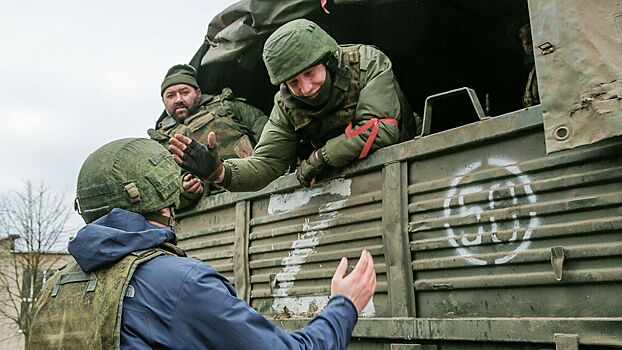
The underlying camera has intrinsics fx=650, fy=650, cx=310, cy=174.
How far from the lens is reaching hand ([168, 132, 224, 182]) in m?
3.37

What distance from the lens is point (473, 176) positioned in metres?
2.67

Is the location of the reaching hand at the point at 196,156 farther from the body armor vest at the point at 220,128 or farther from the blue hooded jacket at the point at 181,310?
the blue hooded jacket at the point at 181,310

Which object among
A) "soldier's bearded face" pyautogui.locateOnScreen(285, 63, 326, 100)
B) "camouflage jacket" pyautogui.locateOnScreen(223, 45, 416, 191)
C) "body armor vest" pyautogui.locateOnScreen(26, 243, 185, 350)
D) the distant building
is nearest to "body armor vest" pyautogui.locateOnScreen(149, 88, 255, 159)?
"camouflage jacket" pyautogui.locateOnScreen(223, 45, 416, 191)

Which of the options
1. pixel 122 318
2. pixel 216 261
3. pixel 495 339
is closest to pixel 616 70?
pixel 495 339

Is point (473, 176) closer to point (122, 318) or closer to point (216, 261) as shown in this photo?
point (122, 318)

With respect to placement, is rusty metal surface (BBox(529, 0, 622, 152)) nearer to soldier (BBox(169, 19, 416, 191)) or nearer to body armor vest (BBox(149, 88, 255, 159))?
soldier (BBox(169, 19, 416, 191))

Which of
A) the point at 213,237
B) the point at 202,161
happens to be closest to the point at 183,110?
the point at 213,237

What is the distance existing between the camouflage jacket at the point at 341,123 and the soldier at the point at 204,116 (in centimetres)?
94

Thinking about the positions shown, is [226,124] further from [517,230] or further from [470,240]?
[517,230]

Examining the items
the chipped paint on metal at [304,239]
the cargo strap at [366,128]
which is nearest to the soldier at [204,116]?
the chipped paint on metal at [304,239]

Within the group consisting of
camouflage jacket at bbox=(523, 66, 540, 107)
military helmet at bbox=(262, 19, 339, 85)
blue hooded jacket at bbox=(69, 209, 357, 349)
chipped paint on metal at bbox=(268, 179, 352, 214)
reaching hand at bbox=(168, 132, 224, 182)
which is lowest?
blue hooded jacket at bbox=(69, 209, 357, 349)

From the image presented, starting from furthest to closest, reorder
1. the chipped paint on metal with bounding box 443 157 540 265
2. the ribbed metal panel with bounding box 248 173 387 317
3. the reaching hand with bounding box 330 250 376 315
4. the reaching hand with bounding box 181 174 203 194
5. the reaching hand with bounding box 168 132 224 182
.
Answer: the reaching hand with bounding box 181 174 203 194
the reaching hand with bounding box 168 132 224 182
the ribbed metal panel with bounding box 248 173 387 317
the chipped paint on metal with bounding box 443 157 540 265
the reaching hand with bounding box 330 250 376 315

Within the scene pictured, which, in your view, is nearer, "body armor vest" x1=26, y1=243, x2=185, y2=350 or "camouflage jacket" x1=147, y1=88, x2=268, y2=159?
"body armor vest" x1=26, y1=243, x2=185, y2=350

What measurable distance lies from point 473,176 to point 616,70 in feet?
2.42
